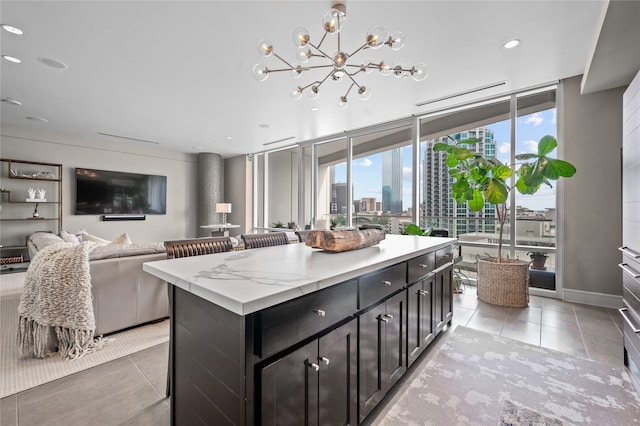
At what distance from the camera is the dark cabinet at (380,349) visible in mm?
1310

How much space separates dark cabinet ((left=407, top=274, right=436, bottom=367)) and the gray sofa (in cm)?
230

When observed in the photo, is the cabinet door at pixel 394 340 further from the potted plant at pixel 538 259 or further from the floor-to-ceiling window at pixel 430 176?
the potted plant at pixel 538 259

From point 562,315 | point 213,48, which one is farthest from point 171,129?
point 562,315

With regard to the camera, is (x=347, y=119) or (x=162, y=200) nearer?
(x=347, y=119)

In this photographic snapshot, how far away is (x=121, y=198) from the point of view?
6.42 meters

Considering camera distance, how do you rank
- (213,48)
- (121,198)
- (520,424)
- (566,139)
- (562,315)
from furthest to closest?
(121,198), (566,139), (562,315), (213,48), (520,424)

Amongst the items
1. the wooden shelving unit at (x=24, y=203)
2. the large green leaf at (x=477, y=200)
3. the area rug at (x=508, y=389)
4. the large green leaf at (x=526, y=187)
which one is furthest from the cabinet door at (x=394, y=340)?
the wooden shelving unit at (x=24, y=203)

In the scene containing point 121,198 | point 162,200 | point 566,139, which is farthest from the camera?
point 162,200

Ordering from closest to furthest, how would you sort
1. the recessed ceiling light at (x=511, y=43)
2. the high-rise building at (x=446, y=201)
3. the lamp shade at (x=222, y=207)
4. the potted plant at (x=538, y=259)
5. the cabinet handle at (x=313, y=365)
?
1. the cabinet handle at (x=313, y=365)
2. the recessed ceiling light at (x=511, y=43)
3. the potted plant at (x=538, y=259)
4. the high-rise building at (x=446, y=201)
5. the lamp shade at (x=222, y=207)

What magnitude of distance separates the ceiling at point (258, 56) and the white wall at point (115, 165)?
1.11 metres

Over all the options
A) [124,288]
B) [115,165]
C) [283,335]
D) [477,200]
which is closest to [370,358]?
[283,335]

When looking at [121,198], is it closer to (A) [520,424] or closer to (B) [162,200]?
(B) [162,200]

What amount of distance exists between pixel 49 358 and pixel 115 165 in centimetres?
552

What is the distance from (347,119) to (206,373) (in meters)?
4.48
